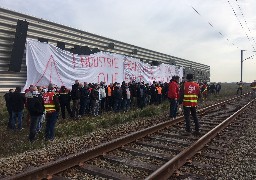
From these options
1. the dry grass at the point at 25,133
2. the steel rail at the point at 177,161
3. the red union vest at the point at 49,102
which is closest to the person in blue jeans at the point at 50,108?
the red union vest at the point at 49,102

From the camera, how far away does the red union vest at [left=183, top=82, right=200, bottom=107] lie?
35.0ft

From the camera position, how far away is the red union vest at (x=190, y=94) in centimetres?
1067

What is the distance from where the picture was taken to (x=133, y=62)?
895 inches

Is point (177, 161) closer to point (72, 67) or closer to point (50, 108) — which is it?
point (50, 108)

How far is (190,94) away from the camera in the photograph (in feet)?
35.1

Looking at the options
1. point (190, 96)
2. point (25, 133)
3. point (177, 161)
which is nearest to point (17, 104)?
point (25, 133)

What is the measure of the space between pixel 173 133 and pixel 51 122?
4.10 metres

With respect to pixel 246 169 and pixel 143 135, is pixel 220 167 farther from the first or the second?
pixel 143 135

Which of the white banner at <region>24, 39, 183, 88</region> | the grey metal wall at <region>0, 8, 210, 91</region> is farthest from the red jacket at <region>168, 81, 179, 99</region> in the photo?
the grey metal wall at <region>0, 8, 210, 91</region>

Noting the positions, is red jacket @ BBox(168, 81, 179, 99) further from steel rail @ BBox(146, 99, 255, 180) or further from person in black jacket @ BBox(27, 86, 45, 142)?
person in black jacket @ BBox(27, 86, 45, 142)

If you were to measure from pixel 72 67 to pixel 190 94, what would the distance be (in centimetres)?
769

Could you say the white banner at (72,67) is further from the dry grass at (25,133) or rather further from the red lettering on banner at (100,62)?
the dry grass at (25,133)

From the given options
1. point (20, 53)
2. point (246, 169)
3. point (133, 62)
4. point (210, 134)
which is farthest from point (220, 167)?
point (133, 62)

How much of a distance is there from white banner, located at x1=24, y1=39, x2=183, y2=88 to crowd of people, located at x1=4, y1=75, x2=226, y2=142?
63 cm
